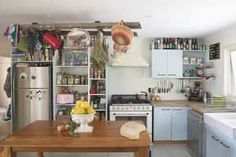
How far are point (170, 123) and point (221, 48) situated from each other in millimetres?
1751

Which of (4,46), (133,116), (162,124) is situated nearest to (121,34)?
(133,116)

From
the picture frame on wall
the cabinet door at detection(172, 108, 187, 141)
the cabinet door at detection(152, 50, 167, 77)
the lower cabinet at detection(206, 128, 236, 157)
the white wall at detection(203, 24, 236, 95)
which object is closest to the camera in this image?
the lower cabinet at detection(206, 128, 236, 157)

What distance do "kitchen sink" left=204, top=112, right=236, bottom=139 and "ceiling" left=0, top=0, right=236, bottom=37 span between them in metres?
1.39

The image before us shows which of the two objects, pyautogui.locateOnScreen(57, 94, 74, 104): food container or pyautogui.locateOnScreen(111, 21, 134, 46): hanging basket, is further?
pyautogui.locateOnScreen(57, 94, 74, 104): food container

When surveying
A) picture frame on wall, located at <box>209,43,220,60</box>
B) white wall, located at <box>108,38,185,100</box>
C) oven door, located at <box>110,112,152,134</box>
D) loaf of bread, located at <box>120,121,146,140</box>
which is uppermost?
picture frame on wall, located at <box>209,43,220,60</box>

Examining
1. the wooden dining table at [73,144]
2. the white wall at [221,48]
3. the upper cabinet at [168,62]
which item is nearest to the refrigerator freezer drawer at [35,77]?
the upper cabinet at [168,62]

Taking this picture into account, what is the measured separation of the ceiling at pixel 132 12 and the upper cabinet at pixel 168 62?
46.5 inches

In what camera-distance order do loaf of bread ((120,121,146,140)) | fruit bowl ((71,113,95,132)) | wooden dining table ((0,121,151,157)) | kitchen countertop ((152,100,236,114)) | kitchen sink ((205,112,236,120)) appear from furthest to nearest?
kitchen countertop ((152,100,236,114)), kitchen sink ((205,112,236,120)), fruit bowl ((71,113,95,132)), loaf of bread ((120,121,146,140)), wooden dining table ((0,121,151,157))

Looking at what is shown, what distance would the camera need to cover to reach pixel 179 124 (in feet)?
17.6

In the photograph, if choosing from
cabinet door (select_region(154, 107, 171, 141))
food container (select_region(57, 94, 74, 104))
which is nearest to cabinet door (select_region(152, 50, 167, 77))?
cabinet door (select_region(154, 107, 171, 141))

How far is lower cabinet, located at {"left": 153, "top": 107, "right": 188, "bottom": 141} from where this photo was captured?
532 cm

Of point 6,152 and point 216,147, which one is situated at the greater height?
point 6,152

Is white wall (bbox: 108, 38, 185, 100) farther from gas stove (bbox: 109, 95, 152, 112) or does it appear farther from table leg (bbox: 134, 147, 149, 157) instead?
table leg (bbox: 134, 147, 149, 157)

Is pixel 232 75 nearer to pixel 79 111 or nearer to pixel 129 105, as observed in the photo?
pixel 129 105
